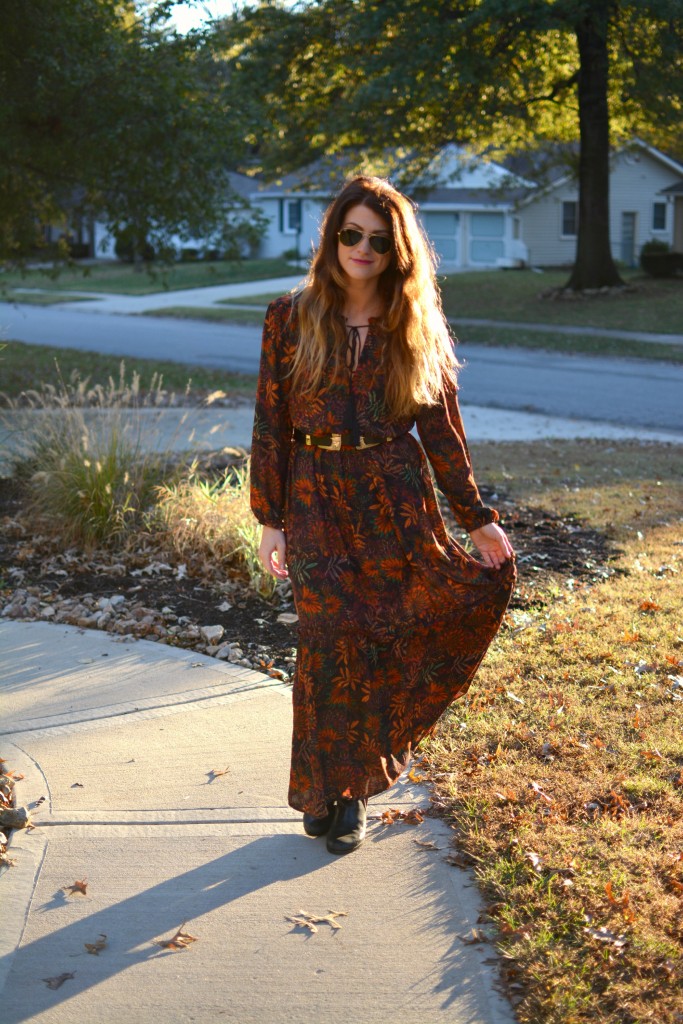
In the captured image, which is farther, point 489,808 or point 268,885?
point 489,808

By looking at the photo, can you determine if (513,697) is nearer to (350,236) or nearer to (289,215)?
(350,236)

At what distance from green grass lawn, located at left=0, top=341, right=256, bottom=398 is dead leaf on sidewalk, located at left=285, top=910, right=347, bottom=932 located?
36.2 ft

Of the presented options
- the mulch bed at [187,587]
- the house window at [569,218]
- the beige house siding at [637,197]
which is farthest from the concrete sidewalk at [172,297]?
the mulch bed at [187,587]

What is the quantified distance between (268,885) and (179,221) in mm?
11247

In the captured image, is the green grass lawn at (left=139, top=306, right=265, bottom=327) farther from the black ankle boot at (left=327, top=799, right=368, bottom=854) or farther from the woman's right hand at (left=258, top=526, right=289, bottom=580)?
the black ankle boot at (left=327, top=799, right=368, bottom=854)

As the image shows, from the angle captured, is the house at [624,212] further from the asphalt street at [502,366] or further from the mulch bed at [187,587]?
the mulch bed at [187,587]

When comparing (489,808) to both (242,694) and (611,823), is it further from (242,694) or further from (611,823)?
(242,694)

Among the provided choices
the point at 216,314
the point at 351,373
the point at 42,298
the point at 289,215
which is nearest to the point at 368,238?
the point at 351,373

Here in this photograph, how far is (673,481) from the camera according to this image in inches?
365

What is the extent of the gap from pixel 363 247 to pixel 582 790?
2006mm

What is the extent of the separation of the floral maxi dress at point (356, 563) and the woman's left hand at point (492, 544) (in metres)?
0.03

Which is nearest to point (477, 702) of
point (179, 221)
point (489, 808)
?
point (489, 808)

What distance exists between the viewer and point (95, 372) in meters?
16.7

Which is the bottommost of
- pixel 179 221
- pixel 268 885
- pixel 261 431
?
pixel 268 885
